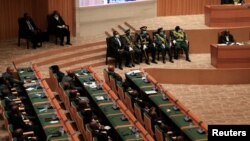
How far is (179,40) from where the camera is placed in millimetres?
15797

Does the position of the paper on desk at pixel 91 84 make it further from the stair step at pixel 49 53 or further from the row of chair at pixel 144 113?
the stair step at pixel 49 53

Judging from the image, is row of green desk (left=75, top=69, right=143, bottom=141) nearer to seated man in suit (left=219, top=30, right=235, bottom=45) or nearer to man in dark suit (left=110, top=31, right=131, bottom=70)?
man in dark suit (left=110, top=31, right=131, bottom=70)

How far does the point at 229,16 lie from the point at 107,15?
3812 mm

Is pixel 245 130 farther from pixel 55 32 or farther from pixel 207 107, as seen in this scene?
pixel 55 32

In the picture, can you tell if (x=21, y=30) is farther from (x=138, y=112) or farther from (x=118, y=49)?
(x=138, y=112)

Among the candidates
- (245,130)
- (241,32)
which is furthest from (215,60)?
(245,130)

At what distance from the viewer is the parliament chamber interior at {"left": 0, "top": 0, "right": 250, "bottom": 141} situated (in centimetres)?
1045

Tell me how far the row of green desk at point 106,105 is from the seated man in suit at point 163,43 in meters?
2.90

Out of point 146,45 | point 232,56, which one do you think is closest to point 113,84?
point 146,45

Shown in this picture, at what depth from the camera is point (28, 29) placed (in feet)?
50.6

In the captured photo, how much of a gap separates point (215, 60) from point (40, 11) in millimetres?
5448

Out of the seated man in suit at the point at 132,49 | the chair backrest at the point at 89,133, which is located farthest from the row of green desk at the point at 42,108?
the seated man in suit at the point at 132,49

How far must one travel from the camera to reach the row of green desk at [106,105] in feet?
32.7

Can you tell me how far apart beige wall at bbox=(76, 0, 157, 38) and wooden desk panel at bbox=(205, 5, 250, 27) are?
2330 mm
